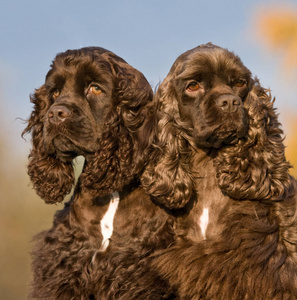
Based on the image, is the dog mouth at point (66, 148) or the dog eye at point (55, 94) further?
the dog eye at point (55, 94)

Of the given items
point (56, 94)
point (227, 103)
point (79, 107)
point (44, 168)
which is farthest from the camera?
point (44, 168)

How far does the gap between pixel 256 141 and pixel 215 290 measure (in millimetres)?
992

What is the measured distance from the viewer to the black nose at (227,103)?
4184mm

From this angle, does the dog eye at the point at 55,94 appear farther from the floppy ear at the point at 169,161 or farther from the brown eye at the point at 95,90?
the floppy ear at the point at 169,161

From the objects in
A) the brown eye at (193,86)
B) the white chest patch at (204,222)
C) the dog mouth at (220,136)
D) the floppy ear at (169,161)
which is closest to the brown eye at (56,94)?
the floppy ear at (169,161)

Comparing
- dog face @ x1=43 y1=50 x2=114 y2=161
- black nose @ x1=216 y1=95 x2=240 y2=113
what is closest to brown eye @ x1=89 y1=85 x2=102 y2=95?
dog face @ x1=43 y1=50 x2=114 y2=161

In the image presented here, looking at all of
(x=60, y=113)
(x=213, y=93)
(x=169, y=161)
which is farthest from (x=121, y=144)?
(x=213, y=93)

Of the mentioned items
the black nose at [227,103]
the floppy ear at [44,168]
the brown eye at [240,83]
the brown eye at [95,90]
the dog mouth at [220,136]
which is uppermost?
the brown eye at [240,83]

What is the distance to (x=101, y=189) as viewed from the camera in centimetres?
459

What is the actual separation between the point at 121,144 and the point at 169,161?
14.3 inches

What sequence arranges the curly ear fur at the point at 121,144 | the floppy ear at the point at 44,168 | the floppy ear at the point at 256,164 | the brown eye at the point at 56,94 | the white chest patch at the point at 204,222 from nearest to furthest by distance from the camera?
the floppy ear at the point at 256,164
the white chest patch at the point at 204,222
the curly ear fur at the point at 121,144
the brown eye at the point at 56,94
the floppy ear at the point at 44,168

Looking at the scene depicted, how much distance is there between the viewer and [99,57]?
4.65m

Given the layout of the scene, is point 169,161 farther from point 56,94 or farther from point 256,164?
point 56,94

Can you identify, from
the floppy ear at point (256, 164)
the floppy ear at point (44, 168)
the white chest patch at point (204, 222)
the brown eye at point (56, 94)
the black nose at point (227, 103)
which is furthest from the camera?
the floppy ear at point (44, 168)
